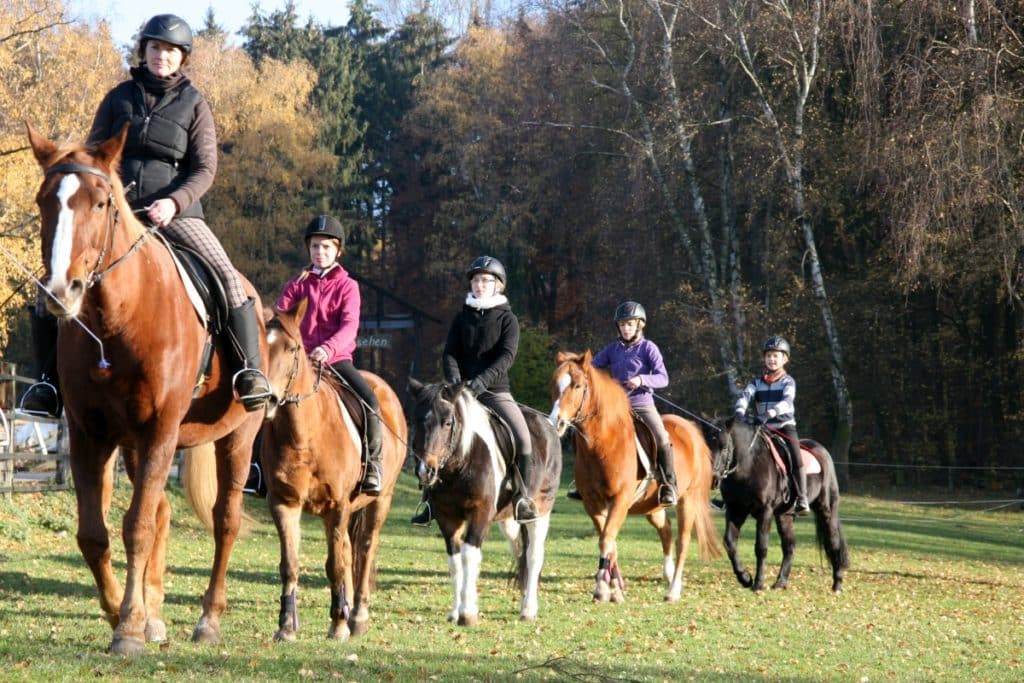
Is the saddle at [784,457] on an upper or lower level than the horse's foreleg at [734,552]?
upper

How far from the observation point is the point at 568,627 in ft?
36.2

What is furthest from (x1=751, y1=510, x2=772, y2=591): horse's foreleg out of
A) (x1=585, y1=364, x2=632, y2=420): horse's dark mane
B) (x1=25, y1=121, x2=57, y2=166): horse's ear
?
(x1=25, y1=121, x2=57, y2=166): horse's ear

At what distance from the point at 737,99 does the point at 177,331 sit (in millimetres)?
30681

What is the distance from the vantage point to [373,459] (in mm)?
9984

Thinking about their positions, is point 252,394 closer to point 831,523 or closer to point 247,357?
point 247,357

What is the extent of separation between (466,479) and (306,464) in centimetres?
195

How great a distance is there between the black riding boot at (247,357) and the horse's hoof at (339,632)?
219 cm

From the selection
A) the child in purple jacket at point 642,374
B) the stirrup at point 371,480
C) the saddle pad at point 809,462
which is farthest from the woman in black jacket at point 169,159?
the saddle pad at point 809,462

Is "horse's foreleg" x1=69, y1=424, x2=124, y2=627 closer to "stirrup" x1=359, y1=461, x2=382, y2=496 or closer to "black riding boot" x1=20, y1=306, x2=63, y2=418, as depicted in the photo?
"black riding boot" x1=20, y1=306, x2=63, y2=418

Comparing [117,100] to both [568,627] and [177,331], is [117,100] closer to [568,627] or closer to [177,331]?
[177,331]

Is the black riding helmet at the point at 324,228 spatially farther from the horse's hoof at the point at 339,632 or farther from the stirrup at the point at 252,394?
the horse's hoof at the point at 339,632

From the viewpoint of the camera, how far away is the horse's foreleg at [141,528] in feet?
22.5

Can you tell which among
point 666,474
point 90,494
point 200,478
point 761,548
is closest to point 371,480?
point 200,478

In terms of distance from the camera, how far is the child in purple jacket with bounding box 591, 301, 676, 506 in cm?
1441
